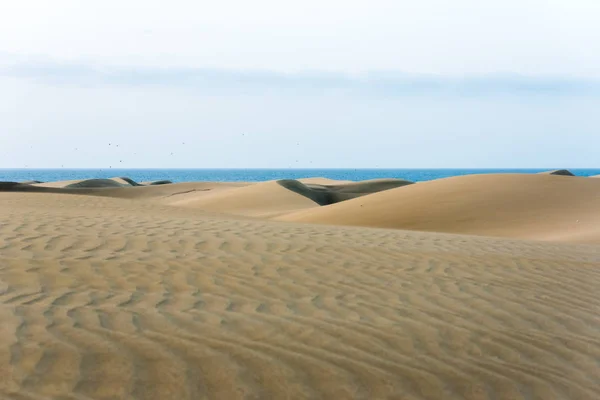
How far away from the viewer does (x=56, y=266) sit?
618cm

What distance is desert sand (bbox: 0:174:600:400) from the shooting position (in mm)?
3746

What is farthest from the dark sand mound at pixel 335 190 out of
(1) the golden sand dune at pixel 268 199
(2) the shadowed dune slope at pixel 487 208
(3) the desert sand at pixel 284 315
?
(3) the desert sand at pixel 284 315

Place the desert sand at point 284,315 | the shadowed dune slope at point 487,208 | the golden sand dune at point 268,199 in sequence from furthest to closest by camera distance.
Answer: the golden sand dune at point 268,199
the shadowed dune slope at point 487,208
the desert sand at point 284,315

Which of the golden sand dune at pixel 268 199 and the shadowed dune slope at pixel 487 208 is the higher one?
the shadowed dune slope at pixel 487 208

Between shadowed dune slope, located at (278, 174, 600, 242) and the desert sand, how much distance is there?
6552 mm

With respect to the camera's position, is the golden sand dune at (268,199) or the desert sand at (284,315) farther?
the golden sand dune at (268,199)

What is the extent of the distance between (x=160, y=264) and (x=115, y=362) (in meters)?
2.83

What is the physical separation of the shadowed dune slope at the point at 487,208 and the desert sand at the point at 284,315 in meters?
6.55

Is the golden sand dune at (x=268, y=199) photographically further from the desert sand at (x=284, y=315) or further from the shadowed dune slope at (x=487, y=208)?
the desert sand at (x=284, y=315)

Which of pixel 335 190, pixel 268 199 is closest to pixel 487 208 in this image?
pixel 268 199

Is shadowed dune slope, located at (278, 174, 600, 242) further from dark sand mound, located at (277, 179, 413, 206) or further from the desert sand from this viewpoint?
dark sand mound, located at (277, 179, 413, 206)

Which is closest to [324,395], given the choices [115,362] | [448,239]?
[115,362]


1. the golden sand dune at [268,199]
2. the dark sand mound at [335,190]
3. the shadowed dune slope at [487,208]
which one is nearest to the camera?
the shadowed dune slope at [487,208]

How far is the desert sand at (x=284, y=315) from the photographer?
3746mm
